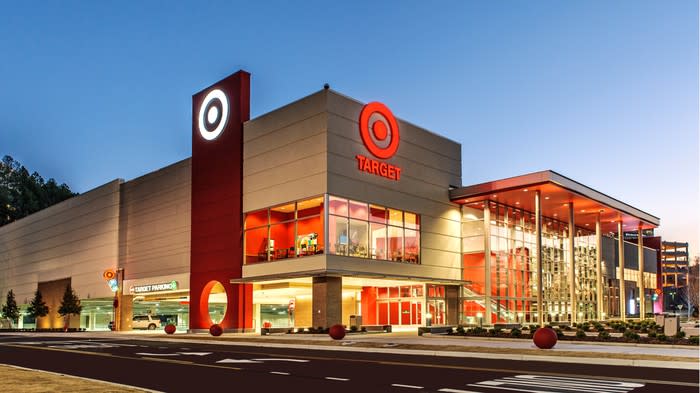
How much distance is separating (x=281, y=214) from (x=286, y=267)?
4.70 m

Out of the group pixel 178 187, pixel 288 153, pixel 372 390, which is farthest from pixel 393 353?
pixel 178 187

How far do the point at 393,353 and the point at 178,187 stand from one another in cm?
3583

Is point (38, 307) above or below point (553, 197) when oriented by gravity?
below

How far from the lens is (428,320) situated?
167 ft

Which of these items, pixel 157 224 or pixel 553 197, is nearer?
pixel 553 197

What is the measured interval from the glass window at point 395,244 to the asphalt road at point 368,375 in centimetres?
2336

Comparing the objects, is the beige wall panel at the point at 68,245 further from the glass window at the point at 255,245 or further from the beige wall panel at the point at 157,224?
the glass window at the point at 255,245

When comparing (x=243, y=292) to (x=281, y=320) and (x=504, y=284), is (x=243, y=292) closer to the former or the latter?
(x=281, y=320)

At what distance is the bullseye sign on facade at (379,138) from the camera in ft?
150

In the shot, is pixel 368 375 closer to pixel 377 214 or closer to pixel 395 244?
pixel 377 214

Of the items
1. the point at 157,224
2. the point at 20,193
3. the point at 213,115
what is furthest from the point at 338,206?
the point at 20,193

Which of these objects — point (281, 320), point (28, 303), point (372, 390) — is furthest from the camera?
point (28, 303)

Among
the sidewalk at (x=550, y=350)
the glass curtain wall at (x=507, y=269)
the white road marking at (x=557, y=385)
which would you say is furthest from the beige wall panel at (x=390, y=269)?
the white road marking at (x=557, y=385)

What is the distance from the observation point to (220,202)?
169 feet
